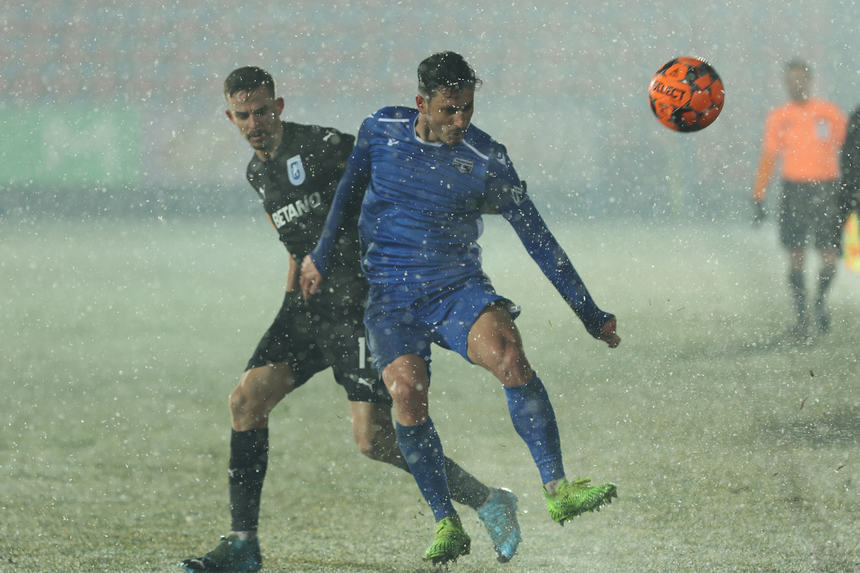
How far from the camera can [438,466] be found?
3.65 m

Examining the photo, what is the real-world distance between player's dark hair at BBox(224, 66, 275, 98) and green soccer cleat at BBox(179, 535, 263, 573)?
177cm

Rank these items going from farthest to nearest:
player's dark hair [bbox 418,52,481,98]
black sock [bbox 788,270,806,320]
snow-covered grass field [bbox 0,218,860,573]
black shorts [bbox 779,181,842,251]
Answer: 1. black sock [bbox 788,270,806,320]
2. black shorts [bbox 779,181,842,251]
3. snow-covered grass field [bbox 0,218,860,573]
4. player's dark hair [bbox 418,52,481,98]

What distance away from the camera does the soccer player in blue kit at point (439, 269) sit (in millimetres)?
3439

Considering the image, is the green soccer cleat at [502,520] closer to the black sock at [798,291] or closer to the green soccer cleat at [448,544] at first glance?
the green soccer cleat at [448,544]

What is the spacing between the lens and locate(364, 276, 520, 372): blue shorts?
11.6ft

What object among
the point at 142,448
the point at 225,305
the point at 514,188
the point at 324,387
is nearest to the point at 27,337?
the point at 225,305

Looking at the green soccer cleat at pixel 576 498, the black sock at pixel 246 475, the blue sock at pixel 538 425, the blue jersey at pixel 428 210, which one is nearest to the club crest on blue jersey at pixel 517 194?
the blue jersey at pixel 428 210

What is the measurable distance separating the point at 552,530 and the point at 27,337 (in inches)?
411

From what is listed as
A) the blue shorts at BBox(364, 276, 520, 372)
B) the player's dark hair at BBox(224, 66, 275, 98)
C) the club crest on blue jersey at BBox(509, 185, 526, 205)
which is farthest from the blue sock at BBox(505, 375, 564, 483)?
the player's dark hair at BBox(224, 66, 275, 98)

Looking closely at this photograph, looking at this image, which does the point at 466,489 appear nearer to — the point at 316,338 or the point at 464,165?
the point at 316,338

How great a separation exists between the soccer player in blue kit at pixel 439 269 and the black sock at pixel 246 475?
2.45 feet

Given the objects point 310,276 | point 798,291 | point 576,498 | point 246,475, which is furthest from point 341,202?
point 798,291

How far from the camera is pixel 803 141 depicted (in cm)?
791

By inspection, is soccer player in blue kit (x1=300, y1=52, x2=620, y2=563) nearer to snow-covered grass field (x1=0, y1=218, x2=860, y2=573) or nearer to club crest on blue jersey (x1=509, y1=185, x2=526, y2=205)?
club crest on blue jersey (x1=509, y1=185, x2=526, y2=205)
